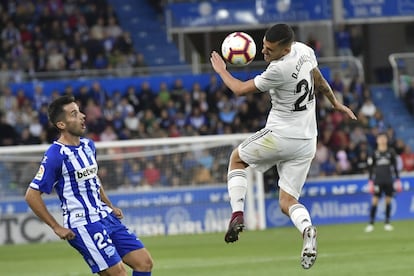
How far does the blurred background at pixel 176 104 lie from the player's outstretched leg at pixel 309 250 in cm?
1327

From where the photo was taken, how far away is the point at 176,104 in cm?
2847

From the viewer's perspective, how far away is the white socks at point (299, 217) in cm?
1130

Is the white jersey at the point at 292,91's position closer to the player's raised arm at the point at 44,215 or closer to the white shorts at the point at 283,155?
the white shorts at the point at 283,155

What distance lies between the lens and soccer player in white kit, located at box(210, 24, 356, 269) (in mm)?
11055

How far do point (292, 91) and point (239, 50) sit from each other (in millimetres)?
658

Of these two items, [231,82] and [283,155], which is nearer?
[231,82]

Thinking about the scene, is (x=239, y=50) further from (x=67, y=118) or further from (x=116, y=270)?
(x=116, y=270)

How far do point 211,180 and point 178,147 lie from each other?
3.39 feet

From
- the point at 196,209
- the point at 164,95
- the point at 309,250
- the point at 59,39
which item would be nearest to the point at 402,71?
the point at 164,95

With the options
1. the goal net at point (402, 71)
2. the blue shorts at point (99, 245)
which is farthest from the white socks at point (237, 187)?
the goal net at point (402, 71)

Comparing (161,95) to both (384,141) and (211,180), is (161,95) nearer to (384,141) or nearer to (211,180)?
(211,180)

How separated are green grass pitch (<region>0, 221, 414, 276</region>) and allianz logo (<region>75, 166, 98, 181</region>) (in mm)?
4441

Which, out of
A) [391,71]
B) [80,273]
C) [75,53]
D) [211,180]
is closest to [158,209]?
[211,180]

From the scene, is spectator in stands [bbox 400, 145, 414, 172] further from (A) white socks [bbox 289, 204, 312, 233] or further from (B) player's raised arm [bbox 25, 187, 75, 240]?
(B) player's raised arm [bbox 25, 187, 75, 240]
